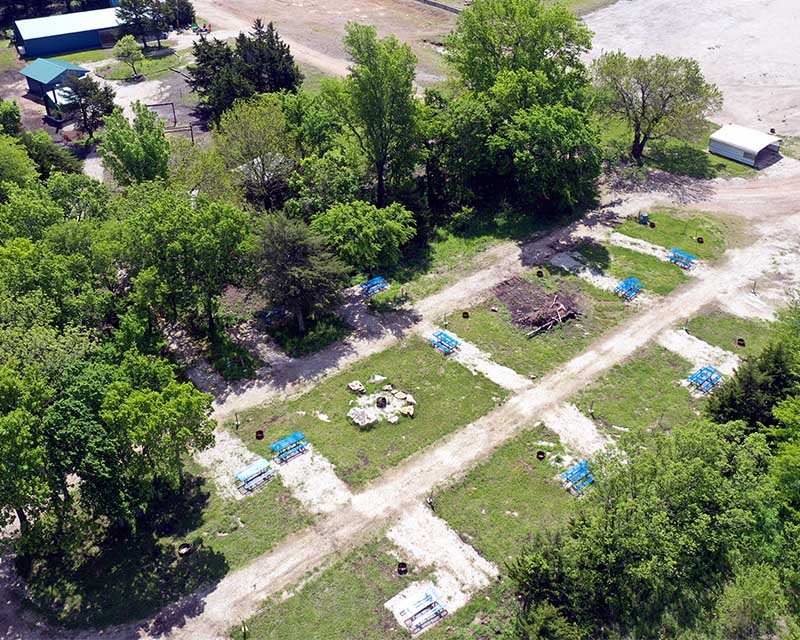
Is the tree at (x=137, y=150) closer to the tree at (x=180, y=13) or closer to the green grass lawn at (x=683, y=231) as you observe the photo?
the green grass lawn at (x=683, y=231)

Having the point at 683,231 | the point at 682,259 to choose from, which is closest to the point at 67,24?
the point at 683,231

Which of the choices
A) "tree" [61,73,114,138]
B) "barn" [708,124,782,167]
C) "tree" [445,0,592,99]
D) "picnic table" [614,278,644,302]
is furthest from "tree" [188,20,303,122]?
"barn" [708,124,782,167]

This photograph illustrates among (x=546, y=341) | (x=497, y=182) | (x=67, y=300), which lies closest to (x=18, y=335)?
(x=67, y=300)

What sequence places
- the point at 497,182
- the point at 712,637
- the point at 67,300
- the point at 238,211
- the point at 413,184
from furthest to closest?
the point at 497,182 → the point at 413,184 → the point at 238,211 → the point at 67,300 → the point at 712,637

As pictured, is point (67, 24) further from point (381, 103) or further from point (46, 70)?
point (381, 103)

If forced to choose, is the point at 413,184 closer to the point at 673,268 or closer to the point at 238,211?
the point at 238,211
